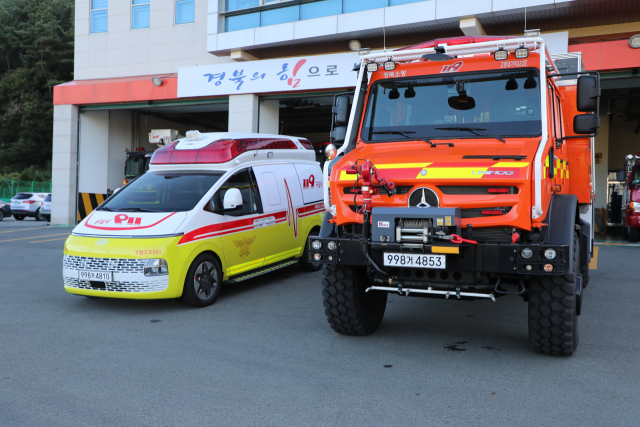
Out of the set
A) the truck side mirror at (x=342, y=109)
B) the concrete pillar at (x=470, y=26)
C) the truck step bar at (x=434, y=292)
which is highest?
the concrete pillar at (x=470, y=26)

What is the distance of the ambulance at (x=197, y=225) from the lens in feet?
21.0

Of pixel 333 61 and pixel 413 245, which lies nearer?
pixel 413 245

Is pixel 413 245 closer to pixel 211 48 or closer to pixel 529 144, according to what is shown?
pixel 529 144

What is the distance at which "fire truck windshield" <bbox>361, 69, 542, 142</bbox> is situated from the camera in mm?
5082

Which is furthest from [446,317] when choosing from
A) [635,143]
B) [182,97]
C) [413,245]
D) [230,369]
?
[635,143]

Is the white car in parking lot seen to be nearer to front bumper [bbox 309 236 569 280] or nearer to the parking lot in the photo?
the parking lot

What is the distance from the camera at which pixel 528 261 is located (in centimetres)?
427

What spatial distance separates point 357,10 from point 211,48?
16.2 feet

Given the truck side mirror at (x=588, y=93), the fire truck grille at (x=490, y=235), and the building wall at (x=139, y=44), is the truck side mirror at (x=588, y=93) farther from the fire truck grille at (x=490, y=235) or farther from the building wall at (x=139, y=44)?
the building wall at (x=139, y=44)

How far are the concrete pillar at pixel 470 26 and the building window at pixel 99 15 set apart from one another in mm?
14218

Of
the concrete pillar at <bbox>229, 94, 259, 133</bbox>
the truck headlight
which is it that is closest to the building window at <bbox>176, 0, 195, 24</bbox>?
the concrete pillar at <bbox>229, 94, 259, 133</bbox>

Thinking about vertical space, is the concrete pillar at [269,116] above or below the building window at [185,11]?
below

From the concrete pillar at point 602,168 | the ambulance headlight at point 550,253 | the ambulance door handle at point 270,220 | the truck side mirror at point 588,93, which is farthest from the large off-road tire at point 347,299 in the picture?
the concrete pillar at point 602,168

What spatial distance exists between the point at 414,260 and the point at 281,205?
428 centimetres
